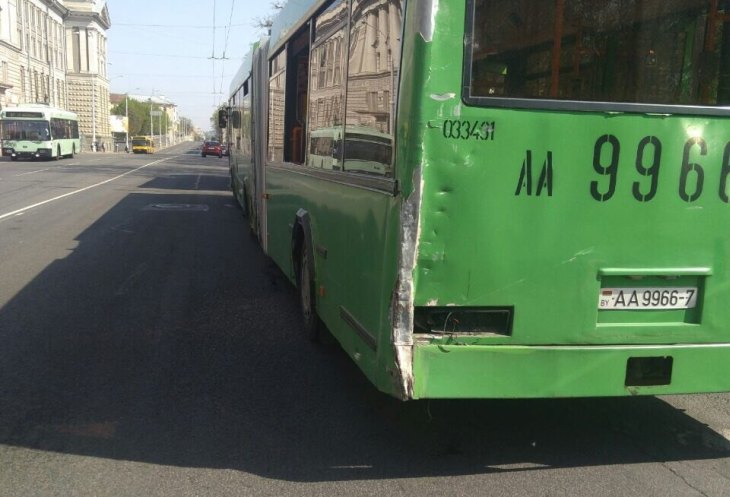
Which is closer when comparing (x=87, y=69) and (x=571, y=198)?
(x=571, y=198)

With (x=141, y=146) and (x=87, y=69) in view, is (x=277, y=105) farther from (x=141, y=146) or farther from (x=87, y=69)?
(x=87, y=69)

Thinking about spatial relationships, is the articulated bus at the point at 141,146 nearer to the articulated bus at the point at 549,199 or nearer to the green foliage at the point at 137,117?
the green foliage at the point at 137,117

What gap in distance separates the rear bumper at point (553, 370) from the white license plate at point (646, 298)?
21 centimetres

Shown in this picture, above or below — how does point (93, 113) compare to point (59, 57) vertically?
below

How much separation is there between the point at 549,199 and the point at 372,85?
118 centimetres

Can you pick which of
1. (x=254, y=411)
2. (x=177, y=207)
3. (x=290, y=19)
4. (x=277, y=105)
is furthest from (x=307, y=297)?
(x=177, y=207)

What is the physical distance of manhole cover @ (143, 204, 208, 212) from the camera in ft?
60.7

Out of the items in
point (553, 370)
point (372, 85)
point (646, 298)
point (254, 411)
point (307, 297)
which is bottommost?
point (254, 411)

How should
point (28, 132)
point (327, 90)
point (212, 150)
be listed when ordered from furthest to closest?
point (212, 150)
point (28, 132)
point (327, 90)

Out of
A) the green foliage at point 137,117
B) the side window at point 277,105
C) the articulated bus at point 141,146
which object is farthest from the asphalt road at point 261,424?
the green foliage at point 137,117

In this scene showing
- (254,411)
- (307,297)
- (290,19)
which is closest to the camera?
(254,411)

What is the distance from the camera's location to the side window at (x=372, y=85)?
369 cm

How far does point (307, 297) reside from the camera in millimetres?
6348

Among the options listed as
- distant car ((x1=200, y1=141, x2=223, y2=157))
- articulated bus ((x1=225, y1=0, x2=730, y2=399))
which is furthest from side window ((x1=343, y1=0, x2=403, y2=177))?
distant car ((x1=200, y1=141, x2=223, y2=157))
